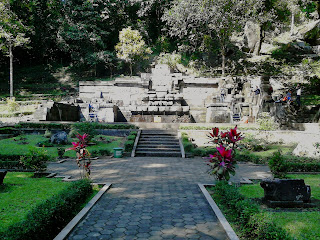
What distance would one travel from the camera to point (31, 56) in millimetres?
38375

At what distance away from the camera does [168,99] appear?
20.7 meters

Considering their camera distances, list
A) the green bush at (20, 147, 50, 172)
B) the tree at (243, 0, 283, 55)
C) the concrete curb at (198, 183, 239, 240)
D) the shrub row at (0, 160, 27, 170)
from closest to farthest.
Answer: the concrete curb at (198, 183, 239, 240) < the green bush at (20, 147, 50, 172) < the shrub row at (0, 160, 27, 170) < the tree at (243, 0, 283, 55)

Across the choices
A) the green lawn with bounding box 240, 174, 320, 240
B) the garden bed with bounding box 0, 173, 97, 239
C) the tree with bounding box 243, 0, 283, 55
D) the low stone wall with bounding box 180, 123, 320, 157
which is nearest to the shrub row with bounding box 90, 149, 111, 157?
the garden bed with bounding box 0, 173, 97, 239

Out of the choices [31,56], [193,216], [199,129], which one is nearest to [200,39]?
[199,129]

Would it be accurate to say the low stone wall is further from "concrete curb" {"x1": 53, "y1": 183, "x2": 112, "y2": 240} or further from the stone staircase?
"concrete curb" {"x1": 53, "y1": 183, "x2": 112, "y2": 240}

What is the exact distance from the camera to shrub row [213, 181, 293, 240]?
356cm

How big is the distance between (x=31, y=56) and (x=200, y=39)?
2424cm

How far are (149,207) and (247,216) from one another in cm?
206

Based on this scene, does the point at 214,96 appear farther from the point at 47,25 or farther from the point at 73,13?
the point at 47,25

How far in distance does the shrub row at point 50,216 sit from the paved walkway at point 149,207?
1.02 ft

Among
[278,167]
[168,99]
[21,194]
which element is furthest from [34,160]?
[168,99]

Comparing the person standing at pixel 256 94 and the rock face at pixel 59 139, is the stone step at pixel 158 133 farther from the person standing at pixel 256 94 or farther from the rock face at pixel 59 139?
the person standing at pixel 256 94

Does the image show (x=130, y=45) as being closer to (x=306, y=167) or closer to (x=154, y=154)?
(x=154, y=154)

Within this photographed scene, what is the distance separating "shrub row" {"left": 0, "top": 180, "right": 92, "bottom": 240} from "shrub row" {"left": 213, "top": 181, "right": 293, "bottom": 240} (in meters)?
2.90
